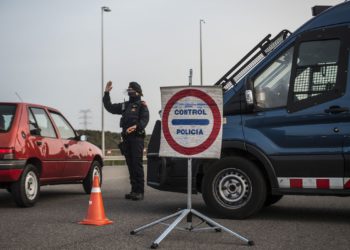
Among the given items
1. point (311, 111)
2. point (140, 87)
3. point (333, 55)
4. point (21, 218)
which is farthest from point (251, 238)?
point (140, 87)

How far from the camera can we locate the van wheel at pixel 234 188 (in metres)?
7.63

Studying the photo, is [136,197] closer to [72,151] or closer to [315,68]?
[72,151]

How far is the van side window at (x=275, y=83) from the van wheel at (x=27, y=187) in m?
3.64

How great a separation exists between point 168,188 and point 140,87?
2.57 meters

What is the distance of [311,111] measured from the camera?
7.41 meters

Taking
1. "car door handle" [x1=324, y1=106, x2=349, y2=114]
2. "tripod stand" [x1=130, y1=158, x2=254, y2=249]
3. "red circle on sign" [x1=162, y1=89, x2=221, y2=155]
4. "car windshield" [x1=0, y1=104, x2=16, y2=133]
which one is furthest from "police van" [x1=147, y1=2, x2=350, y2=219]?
"car windshield" [x1=0, y1=104, x2=16, y2=133]

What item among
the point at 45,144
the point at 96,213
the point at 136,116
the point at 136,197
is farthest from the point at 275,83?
the point at 45,144

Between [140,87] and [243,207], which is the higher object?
[140,87]

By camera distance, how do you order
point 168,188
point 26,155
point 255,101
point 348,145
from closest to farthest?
point 348,145 → point 255,101 → point 168,188 → point 26,155

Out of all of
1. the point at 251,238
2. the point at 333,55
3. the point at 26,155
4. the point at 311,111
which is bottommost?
the point at 251,238

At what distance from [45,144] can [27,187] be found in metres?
0.88

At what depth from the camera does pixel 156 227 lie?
696 centimetres

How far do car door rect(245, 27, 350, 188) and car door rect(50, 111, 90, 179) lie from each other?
160 inches

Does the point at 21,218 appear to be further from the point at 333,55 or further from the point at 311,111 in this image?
the point at 333,55
